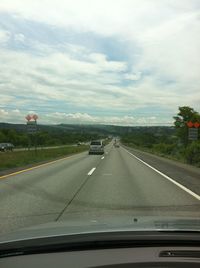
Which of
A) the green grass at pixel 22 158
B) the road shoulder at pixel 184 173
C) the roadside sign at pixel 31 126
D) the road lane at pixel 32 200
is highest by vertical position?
the roadside sign at pixel 31 126

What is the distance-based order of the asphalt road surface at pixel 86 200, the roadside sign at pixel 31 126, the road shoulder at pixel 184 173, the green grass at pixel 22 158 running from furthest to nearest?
1. the roadside sign at pixel 31 126
2. the green grass at pixel 22 158
3. the road shoulder at pixel 184 173
4. the asphalt road surface at pixel 86 200

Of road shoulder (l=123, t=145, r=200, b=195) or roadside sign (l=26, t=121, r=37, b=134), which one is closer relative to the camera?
road shoulder (l=123, t=145, r=200, b=195)

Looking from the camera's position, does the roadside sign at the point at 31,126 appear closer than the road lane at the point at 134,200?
No

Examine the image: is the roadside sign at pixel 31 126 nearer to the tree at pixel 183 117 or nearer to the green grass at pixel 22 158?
the green grass at pixel 22 158

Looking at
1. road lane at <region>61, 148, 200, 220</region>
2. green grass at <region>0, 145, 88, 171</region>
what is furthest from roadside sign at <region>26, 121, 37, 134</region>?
road lane at <region>61, 148, 200, 220</region>

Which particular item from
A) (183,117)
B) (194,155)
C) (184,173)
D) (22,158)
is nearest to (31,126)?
(22,158)

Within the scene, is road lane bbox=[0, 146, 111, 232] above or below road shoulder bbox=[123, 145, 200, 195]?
above

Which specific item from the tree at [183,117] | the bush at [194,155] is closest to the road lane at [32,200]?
the bush at [194,155]

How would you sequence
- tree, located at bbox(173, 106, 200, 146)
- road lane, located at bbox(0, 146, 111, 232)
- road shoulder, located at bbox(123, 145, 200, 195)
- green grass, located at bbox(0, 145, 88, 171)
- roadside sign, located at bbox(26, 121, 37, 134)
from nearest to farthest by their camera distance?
road lane, located at bbox(0, 146, 111, 232)
road shoulder, located at bbox(123, 145, 200, 195)
green grass, located at bbox(0, 145, 88, 171)
roadside sign, located at bbox(26, 121, 37, 134)
tree, located at bbox(173, 106, 200, 146)

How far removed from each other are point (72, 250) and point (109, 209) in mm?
9199

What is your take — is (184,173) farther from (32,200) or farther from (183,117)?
(183,117)

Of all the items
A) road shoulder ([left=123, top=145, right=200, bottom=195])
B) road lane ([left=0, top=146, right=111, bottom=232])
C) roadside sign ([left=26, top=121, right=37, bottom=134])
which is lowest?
road shoulder ([left=123, top=145, right=200, bottom=195])

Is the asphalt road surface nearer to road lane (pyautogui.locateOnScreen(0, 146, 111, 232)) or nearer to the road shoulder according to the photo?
road lane (pyautogui.locateOnScreen(0, 146, 111, 232))

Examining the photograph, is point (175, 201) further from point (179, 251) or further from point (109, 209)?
point (179, 251)
